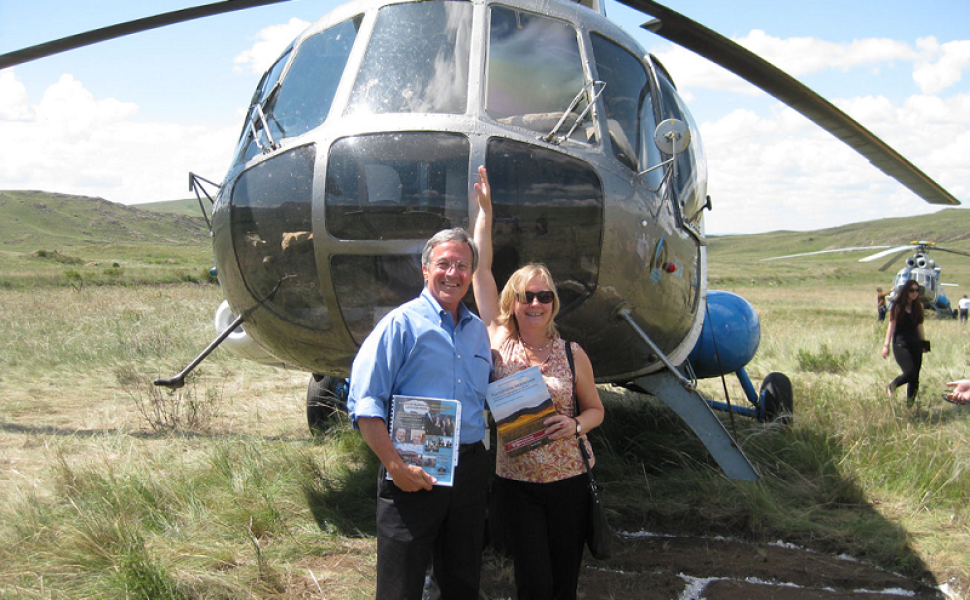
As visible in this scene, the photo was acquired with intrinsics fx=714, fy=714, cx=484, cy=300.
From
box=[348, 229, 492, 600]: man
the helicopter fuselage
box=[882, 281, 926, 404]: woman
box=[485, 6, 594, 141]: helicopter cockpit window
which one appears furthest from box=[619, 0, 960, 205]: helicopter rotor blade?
box=[882, 281, 926, 404]: woman

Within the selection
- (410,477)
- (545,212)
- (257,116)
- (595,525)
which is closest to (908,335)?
(545,212)

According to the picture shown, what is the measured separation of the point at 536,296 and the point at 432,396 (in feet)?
1.89

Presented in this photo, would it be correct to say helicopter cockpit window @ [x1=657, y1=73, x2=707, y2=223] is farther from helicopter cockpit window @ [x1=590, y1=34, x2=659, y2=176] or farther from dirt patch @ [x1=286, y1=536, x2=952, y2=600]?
dirt patch @ [x1=286, y1=536, x2=952, y2=600]

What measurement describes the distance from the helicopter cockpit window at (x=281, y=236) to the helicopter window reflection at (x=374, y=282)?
0.12m

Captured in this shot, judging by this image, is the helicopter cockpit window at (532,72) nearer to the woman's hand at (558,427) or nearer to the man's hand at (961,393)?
the woman's hand at (558,427)

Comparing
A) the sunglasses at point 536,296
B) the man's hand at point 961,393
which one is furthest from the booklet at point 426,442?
the man's hand at point 961,393

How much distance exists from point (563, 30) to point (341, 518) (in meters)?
2.95

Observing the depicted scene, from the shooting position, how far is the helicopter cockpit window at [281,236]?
3135 millimetres

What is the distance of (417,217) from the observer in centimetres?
298

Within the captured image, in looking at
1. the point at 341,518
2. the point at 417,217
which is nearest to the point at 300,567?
the point at 341,518

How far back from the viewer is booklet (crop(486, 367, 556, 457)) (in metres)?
2.57

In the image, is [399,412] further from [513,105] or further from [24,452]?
[24,452]

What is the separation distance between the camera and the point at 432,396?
2.36 metres

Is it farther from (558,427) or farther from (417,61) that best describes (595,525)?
(417,61)
